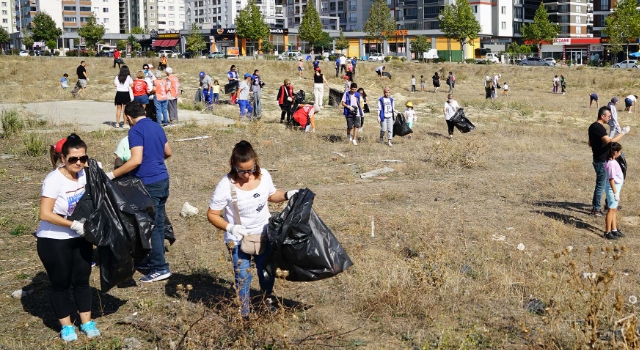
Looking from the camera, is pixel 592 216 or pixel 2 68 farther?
pixel 2 68

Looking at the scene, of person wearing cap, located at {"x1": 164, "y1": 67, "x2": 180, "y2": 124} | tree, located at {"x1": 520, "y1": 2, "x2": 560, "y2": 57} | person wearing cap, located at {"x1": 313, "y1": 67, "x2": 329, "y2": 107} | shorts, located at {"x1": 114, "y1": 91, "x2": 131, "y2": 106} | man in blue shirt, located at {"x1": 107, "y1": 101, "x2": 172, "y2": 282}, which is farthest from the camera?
tree, located at {"x1": 520, "y1": 2, "x2": 560, "y2": 57}

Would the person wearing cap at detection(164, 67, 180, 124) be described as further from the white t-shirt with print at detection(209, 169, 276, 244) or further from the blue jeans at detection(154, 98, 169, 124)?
the white t-shirt with print at detection(209, 169, 276, 244)

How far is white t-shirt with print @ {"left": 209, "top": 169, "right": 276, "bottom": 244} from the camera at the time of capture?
15.8 feet

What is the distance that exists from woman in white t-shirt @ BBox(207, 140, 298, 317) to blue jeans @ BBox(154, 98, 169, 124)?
12.1 meters

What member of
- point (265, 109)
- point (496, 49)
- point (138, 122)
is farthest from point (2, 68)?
point (496, 49)

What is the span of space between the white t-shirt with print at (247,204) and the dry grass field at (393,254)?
0.59 metres

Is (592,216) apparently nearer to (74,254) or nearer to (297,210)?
(297,210)

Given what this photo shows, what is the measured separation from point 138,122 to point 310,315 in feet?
7.70

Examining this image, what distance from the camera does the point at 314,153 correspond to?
14.9 metres

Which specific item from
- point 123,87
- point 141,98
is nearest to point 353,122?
point 141,98

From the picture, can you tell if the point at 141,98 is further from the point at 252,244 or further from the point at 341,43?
the point at 341,43

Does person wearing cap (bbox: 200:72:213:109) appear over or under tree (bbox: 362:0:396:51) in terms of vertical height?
under

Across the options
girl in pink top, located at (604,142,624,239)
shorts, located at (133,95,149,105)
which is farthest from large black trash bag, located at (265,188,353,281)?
shorts, located at (133,95,149,105)

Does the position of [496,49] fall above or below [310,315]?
above
